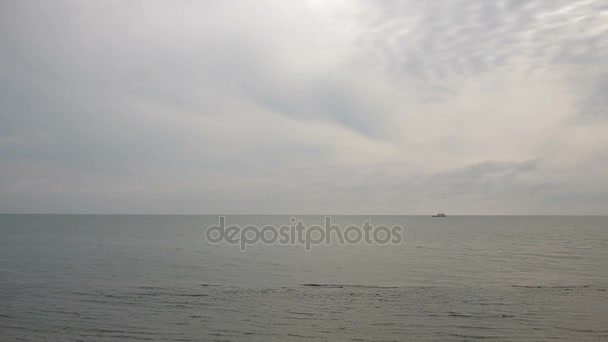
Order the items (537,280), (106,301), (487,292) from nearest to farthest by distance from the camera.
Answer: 1. (106,301)
2. (487,292)
3. (537,280)

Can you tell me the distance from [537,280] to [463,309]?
1552 cm

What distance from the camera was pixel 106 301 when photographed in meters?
27.7

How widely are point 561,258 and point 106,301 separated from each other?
172 ft

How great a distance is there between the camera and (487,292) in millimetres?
31453

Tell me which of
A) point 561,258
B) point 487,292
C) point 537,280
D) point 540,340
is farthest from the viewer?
point 561,258

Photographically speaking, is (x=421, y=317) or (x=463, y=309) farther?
(x=463, y=309)

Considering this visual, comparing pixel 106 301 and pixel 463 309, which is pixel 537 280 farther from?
pixel 106 301

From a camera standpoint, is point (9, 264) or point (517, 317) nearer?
point (517, 317)

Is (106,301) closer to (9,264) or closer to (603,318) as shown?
(9,264)

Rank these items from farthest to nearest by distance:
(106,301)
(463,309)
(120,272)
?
(120,272) → (106,301) → (463,309)

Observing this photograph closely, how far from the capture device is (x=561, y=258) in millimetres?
55031

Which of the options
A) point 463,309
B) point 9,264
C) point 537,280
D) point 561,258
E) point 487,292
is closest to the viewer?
point 463,309

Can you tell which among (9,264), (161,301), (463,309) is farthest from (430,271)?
(9,264)

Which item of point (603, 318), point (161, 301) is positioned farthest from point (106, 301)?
point (603, 318)
